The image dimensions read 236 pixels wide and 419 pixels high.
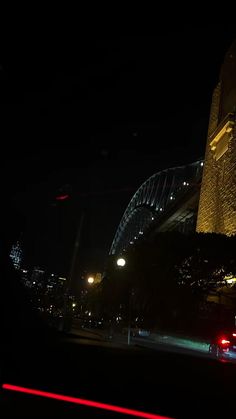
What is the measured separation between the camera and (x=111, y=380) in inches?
121

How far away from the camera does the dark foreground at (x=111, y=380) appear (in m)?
2.82

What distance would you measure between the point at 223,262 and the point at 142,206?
5856cm

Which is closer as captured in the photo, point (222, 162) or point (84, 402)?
point (84, 402)

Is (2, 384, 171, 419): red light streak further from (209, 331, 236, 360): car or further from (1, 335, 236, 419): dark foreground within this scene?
(209, 331, 236, 360): car

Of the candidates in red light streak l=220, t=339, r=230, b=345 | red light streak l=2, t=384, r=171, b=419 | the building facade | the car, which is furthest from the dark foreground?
the building facade

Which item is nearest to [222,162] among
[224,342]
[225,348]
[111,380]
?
[224,342]

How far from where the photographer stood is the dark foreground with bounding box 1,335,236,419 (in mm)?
2816

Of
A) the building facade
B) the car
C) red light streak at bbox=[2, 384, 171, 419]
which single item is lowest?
red light streak at bbox=[2, 384, 171, 419]

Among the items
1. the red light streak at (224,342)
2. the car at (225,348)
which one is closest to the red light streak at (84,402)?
the car at (225,348)

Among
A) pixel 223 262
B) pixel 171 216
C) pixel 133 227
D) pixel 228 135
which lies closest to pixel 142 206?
pixel 133 227

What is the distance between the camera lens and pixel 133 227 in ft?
289

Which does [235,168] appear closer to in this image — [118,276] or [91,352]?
[118,276]

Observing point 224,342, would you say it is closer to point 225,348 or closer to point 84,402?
point 225,348

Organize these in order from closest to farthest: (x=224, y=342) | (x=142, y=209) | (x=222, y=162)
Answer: (x=224, y=342), (x=222, y=162), (x=142, y=209)
